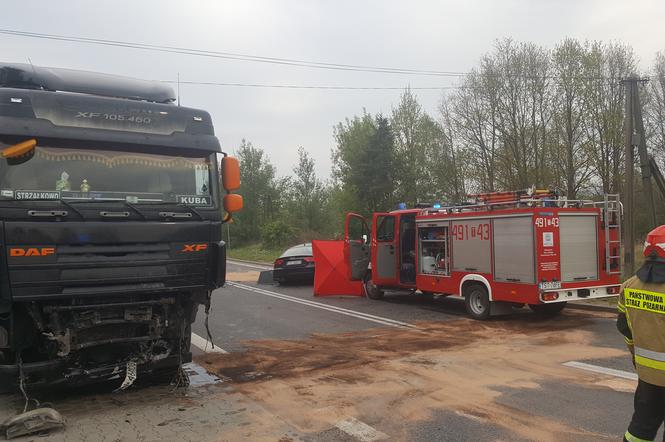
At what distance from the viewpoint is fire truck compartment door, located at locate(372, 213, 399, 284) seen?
520 inches

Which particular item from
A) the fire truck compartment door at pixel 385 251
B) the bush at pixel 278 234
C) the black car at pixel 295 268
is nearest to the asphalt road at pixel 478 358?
the fire truck compartment door at pixel 385 251

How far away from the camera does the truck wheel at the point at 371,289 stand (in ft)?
45.2

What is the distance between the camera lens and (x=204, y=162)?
5.97m

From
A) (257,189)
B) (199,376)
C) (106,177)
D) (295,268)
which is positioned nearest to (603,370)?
(199,376)

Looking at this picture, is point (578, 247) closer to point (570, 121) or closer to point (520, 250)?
point (520, 250)

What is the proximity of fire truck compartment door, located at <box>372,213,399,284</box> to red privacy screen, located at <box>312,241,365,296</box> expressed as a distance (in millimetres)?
1340

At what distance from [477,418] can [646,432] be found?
5.77 feet

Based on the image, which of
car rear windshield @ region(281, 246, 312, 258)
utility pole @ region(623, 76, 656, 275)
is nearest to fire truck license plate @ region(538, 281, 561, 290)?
utility pole @ region(623, 76, 656, 275)

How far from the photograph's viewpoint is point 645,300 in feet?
10.4

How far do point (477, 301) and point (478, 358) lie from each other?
3.53m

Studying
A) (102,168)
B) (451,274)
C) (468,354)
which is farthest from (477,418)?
(451,274)

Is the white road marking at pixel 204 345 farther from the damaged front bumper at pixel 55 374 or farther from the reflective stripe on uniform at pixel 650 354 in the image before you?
the reflective stripe on uniform at pixel 650 354

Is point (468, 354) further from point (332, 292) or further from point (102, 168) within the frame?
point (332, 292)

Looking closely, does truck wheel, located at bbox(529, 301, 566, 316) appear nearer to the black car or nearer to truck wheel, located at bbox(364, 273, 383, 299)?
truck wheel, located at bbox(364, 273, 383, 299)
